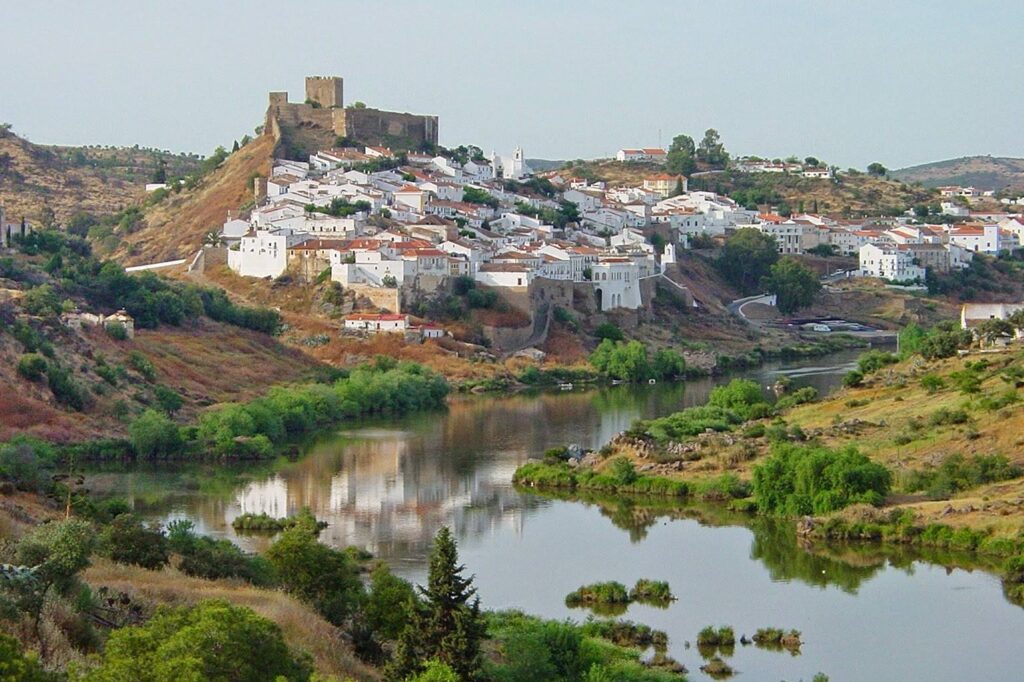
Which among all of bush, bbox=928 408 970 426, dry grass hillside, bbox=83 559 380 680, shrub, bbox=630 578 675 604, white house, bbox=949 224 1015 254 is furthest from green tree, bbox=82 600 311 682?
white house, bbox=949 224 1015 254

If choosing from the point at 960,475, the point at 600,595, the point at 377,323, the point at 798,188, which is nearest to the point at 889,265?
the point at 798,188

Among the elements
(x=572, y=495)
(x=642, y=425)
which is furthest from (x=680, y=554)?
(x=642, y=425)

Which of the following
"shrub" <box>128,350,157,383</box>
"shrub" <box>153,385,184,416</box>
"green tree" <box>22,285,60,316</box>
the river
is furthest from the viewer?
"green tree" <box>22,285,60,316</box>

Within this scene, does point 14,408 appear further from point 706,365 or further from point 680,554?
point 706,365

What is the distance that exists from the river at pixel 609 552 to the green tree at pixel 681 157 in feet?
169

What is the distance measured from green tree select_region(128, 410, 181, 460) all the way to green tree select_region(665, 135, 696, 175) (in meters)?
56.3

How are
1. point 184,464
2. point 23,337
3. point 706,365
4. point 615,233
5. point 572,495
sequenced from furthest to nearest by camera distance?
point 615,233, point 706,365, point 23,337, point 184,464, point 572,495

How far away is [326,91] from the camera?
69.6 metres

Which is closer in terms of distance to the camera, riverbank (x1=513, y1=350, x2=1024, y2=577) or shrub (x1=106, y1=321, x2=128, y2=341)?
riverbank (x1=513, y1=350, x2=1024, y2=577)

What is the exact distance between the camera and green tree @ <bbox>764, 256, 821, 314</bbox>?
2462 inches

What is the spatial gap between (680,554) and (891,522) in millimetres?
2929

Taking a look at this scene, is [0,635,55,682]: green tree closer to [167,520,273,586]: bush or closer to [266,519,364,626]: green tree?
[266,519,364,626]: green tree

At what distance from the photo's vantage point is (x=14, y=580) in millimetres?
13117

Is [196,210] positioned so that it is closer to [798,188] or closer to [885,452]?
[798,188]
